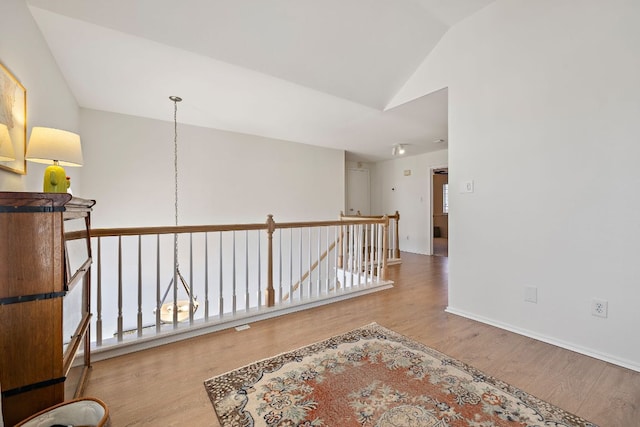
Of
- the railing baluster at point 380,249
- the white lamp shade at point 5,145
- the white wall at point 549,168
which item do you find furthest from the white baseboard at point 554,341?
the white lamp shade at point 5,145

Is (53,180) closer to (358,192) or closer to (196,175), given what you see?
(196,175)

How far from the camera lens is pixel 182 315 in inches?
131

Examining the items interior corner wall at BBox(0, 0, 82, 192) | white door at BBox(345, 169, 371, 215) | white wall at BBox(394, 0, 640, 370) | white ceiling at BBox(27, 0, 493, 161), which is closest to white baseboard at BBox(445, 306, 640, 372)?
white wall at BBox(394, 0, 640, 370)

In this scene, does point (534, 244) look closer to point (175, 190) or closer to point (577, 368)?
point (577, 368)

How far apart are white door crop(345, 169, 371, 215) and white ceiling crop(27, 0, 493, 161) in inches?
127

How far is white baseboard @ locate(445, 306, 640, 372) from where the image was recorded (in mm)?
1827

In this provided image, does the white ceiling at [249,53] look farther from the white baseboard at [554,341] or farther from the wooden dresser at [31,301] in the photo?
the white baseboard at [554,341]

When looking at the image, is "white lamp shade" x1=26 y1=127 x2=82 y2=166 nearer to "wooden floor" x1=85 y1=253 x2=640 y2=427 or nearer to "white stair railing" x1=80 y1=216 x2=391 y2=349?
"white stair railing" x1=80 y1=216 x2=391 y2=349

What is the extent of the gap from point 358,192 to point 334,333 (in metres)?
5.42

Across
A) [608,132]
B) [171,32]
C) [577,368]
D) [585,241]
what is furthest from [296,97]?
[577,368]

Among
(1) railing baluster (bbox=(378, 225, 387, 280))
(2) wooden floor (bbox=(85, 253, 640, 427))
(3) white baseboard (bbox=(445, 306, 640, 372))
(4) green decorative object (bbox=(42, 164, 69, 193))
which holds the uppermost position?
(4) green decorative object (bbox=(42, 164, 69, 193))

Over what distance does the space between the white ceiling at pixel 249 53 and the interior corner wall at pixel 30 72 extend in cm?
13

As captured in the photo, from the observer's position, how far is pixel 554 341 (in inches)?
83.7

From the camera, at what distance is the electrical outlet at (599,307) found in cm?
191
